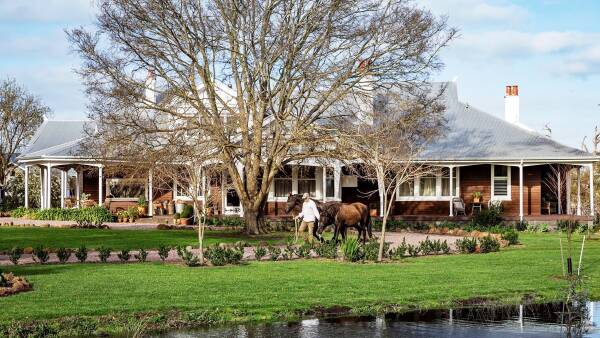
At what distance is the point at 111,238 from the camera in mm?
29859

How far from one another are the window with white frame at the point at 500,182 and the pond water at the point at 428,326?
87.6 feet

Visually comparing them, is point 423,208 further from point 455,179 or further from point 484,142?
point 484,142

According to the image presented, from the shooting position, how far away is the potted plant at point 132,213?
40.5 meters

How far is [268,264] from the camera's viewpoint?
827 inches

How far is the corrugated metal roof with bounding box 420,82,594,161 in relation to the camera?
3931 centimetres

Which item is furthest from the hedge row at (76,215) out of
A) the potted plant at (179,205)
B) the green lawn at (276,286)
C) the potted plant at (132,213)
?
the green lawn at (276,286)

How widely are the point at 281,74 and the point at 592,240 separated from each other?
462 inches

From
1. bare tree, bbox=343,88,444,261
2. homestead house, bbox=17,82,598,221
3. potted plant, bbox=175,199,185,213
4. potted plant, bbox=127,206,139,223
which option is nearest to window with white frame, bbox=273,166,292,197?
homestead house, bbox=17,82,598,221

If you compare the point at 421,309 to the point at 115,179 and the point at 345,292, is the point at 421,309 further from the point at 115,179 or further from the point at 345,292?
the point at 115,179

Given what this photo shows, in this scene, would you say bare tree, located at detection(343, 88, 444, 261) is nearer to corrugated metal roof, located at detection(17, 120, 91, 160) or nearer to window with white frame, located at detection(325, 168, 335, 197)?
window with white frame, located at detection(325, 168, 335, 197)

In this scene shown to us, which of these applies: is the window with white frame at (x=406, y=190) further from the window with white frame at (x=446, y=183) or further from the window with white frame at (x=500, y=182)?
the window with white frame at (x=500, y=182)

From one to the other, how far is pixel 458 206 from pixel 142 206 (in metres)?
14.2

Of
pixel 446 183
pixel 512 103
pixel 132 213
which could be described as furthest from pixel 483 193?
pixel 132 213

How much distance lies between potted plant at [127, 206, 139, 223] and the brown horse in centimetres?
1593
